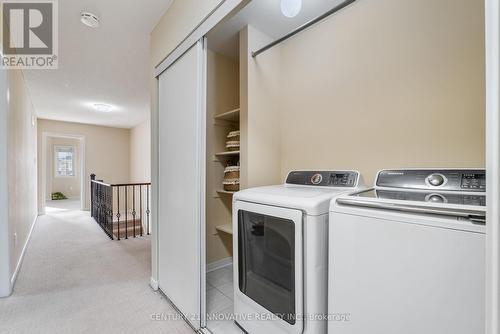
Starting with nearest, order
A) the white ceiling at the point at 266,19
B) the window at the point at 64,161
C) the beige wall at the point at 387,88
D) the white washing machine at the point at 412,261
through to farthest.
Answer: the white washing machine at the point at 412,261
the beige wall at the point at 387,88
the white ceiling at the point at 266,19
the window at the point at 64,161

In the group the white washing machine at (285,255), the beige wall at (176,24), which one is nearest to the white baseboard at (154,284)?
the white washing machine at (285,255)

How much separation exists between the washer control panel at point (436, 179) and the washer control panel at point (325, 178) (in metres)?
0.15

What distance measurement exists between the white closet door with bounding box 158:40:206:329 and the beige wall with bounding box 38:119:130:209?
5.80 meters

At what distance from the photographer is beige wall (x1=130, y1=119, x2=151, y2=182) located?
6305mm

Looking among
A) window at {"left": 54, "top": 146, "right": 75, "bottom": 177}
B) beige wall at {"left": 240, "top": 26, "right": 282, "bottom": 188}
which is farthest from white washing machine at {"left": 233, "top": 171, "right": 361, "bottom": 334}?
window at {"left": 54, "top": 146, "right": 75, "bottom": 177}

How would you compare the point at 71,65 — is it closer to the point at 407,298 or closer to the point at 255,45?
the point at 255,45

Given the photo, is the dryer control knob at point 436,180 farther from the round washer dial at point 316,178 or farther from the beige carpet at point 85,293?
the beige carpet at point 85,293

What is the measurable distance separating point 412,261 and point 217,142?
2.08m

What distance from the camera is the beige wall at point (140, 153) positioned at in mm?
6305

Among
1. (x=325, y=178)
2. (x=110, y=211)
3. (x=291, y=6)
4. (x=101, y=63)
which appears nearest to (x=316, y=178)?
(x=325, y=178)

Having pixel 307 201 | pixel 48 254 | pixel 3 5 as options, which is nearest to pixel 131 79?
pixel 3 5

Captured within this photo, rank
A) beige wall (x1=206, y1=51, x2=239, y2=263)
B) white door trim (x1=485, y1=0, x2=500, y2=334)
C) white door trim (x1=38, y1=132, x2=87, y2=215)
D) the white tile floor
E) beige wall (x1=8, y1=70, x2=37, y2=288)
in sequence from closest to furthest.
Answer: white door trim (x1=485, y1=0, x2=500, y2=334) → the white tile floor → beige wall (x1=8, y1=70, x2=37, y2=288) → beige wall (x1=206, y1=51, x2=239, y2=263) → white door trim (x1=38, y1=132, x2=87, y2=215)

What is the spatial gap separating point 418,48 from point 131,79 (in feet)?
11.5

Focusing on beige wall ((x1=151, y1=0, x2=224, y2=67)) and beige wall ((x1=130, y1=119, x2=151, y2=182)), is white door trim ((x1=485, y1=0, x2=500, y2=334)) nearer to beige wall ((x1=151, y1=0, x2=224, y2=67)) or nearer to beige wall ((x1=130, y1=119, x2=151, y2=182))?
beige wall ((x1=151, y1=0, x2=224, y2=67))
